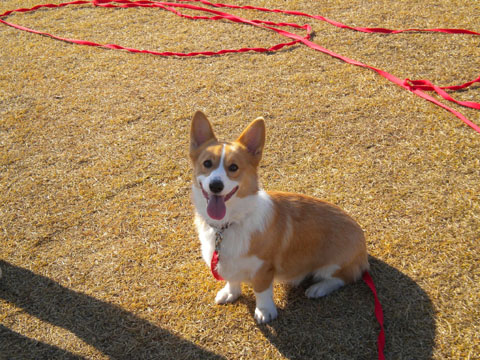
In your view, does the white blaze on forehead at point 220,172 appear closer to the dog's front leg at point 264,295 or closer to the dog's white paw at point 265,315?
the dog's front leg at point 264,295

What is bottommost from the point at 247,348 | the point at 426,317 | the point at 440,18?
the point at 247,348

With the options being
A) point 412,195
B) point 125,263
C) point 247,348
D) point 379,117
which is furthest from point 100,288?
point 379,117

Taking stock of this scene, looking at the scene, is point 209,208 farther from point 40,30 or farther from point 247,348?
point 40,30

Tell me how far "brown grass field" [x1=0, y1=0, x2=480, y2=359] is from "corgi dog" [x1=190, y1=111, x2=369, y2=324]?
0.23m

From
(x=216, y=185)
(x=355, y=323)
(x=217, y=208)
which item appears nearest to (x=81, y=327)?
(x=217, y=208)

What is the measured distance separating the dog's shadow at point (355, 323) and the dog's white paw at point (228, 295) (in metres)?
0.10

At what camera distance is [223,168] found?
2.53 metres

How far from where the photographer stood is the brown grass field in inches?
110

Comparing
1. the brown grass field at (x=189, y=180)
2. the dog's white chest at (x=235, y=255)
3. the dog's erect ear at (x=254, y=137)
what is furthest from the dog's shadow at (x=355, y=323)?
the dog's erect ear at (x=254, y=137)

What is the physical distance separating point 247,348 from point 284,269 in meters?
0.59

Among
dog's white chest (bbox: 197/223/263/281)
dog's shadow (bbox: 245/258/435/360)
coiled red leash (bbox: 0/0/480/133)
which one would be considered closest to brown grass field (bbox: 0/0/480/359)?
dog's shadow (bbox: 245/258/435/360)

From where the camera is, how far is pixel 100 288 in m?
3.15

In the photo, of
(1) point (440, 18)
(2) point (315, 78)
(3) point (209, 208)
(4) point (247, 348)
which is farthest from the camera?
(1) point (440, 18)

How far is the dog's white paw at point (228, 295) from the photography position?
3.00 metres
